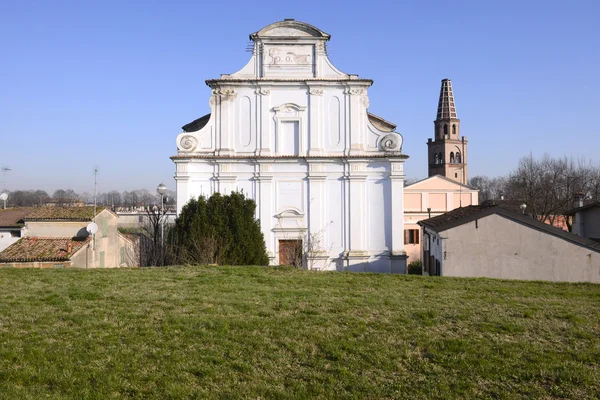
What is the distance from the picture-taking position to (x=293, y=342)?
7711mm

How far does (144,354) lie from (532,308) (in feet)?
23.1

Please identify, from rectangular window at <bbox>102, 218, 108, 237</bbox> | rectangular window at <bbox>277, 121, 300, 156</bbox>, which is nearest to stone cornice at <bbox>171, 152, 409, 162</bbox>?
rectangular window at <bbox>277, 121, 300, 156</bbox>

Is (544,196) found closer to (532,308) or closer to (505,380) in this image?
(532,308)

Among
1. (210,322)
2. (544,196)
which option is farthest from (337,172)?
(544,196)

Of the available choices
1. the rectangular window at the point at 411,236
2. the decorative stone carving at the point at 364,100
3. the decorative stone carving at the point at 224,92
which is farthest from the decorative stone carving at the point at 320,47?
the rectangular window at the point at 411,236

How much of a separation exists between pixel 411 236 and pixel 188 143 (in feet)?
75.8

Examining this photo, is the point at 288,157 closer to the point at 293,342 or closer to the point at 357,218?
the point at 357,218

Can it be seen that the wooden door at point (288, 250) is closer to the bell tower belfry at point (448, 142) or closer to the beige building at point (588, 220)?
the beige building at point (588, 220)

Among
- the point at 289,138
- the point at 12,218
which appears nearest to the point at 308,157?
the point at 289,138

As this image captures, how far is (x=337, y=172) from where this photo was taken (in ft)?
77.5

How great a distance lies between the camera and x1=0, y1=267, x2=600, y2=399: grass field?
20.5 ft

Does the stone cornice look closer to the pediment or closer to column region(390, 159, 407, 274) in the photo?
column region(390, 159, 407, 274)

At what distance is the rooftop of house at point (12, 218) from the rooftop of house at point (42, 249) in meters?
8.17

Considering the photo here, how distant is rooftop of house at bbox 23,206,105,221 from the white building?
10.2 m
